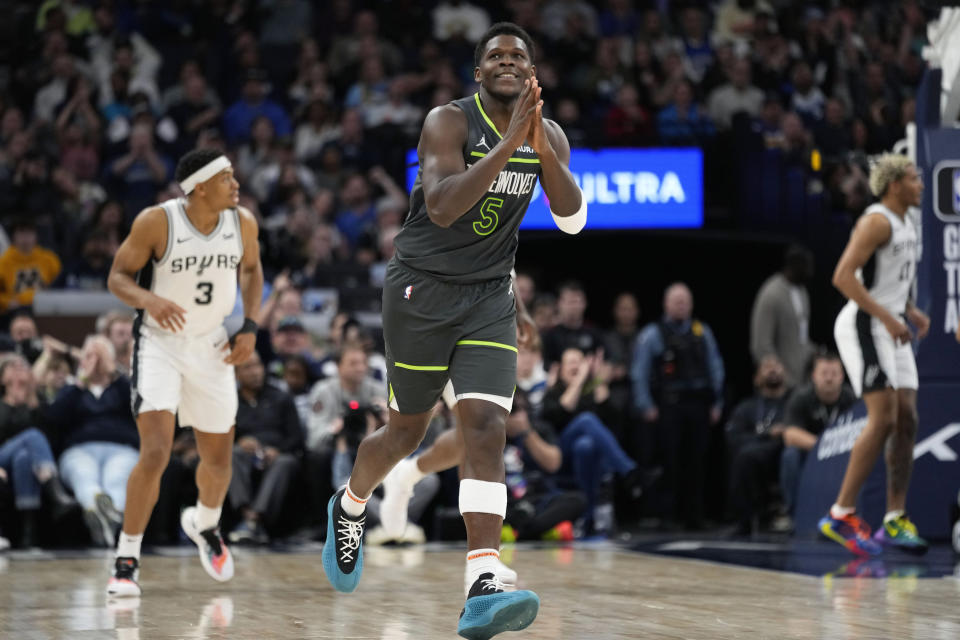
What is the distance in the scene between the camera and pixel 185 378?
6.86m

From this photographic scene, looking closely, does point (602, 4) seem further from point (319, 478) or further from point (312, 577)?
point (312, 577)

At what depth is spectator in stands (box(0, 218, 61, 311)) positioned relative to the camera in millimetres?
12062

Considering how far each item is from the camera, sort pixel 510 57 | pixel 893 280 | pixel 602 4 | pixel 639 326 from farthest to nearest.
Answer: pixel 602 4, pixel 639 326, pixel 893 280, pixel 510 57

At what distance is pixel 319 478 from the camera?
34.3ft

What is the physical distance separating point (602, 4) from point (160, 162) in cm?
588

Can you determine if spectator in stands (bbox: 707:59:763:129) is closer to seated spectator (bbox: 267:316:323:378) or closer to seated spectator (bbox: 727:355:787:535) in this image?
seated spectator (bbox: 727:355:787:535)

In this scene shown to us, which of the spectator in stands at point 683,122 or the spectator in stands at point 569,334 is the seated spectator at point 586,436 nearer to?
the spectator in stands at point 569,334

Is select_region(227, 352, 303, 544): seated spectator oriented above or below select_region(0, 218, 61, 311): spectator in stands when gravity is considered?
below

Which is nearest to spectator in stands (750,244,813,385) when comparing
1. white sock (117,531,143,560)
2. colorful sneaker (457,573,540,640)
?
white sock (117,531,143,560)

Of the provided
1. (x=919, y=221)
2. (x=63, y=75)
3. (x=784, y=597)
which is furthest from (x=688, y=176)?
(x=784, y=597)

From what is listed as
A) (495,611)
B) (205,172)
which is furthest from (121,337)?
(495,611)

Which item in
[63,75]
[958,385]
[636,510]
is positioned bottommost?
[636,510]

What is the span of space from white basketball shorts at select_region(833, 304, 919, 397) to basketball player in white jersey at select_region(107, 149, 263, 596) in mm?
A: 3508

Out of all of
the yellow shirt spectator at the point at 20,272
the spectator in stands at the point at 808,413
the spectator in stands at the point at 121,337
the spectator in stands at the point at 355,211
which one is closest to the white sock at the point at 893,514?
the spectator in stands at the point at 808,413
